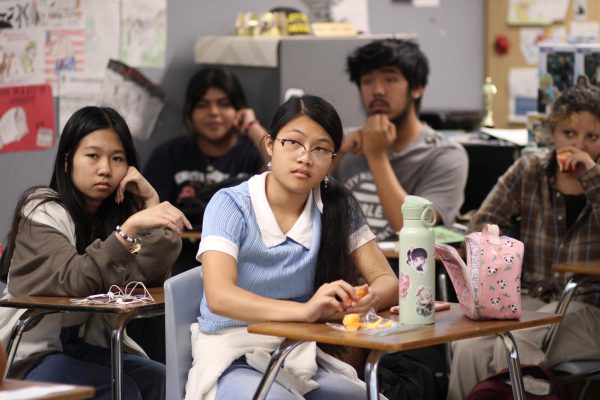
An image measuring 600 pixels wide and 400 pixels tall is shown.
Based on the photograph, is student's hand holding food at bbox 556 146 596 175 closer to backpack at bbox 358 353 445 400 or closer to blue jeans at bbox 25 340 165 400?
backpack at bbox 358 353 445 400

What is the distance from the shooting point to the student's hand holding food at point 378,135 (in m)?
4.41

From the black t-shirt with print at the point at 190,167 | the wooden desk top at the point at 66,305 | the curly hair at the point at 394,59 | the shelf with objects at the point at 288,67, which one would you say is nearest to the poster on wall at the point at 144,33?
the shelf with objects at the point at 288,67

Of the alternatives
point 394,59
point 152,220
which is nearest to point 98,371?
point 152,220

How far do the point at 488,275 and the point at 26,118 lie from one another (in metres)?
2.40

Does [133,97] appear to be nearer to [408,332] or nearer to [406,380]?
[406,380]

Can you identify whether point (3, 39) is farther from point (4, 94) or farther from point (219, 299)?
point (219, 299)

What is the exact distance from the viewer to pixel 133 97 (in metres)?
5.07

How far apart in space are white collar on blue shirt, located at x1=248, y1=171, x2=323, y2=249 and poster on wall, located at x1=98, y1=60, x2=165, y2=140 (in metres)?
2.13

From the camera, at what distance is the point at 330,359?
9.04 feet

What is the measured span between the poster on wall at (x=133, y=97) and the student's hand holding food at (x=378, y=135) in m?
1.18

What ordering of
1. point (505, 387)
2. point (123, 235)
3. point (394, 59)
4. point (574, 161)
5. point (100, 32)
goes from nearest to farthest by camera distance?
1. point (123, 235)
2. point (505, 387)
3. point (574, 161)
4. point (394, 59)
5. point (100, 32)

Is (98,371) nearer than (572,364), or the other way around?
(98,371)

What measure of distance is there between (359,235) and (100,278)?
0.71m

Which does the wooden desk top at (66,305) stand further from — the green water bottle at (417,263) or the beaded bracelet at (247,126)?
the beaded bracelet at (247,126)
